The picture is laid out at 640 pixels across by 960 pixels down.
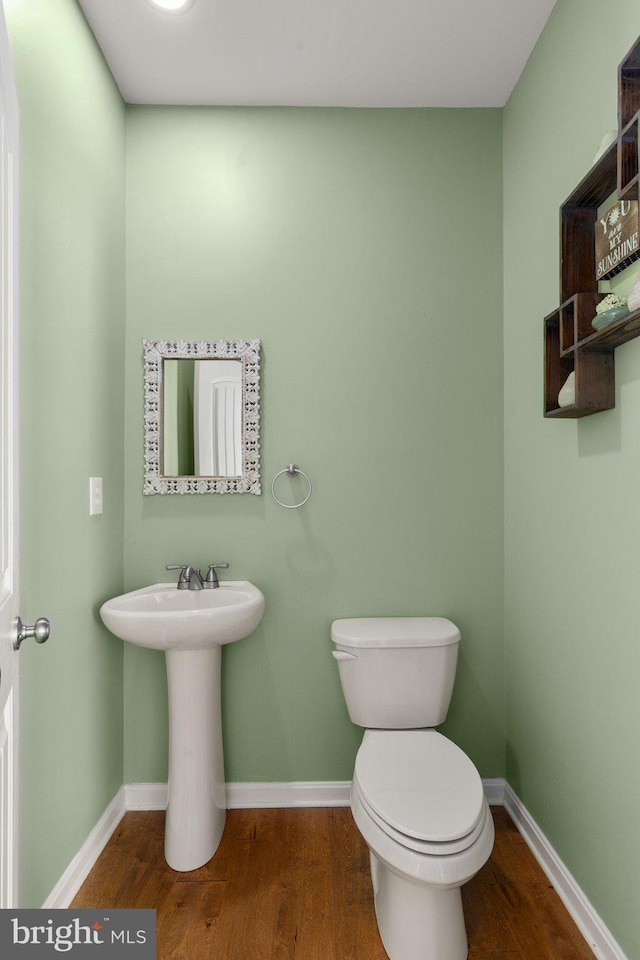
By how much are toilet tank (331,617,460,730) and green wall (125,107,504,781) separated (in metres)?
0.23

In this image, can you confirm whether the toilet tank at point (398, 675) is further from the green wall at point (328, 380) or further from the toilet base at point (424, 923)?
the toilet base at point (424, 923)

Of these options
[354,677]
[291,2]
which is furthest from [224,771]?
[291,2]

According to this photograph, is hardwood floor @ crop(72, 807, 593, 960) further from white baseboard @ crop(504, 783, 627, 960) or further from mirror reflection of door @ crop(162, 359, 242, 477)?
mirror reflection of door @ crop(162, 359, 242, 477)

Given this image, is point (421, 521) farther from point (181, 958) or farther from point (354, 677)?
point (181, 958)

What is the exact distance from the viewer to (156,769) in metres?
2.16

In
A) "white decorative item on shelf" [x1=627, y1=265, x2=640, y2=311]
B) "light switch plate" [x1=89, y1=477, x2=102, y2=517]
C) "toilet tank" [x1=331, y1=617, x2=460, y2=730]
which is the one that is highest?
"white decorative item on shelf" [x1=627, y1=265, x2=640, y2=311]

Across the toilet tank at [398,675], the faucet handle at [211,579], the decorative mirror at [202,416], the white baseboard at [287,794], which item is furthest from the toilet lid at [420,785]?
the decorative mirror at [202,416]

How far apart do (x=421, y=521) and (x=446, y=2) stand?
163cm

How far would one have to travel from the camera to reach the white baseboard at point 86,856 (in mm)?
1583

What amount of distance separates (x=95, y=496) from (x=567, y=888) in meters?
1.80

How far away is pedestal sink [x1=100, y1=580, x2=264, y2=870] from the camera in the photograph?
1720mm

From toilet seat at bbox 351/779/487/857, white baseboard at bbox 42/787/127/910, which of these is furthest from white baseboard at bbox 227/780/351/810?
toilet seat at bbox 351/779/487/857

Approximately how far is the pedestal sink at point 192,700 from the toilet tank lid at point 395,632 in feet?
1.04

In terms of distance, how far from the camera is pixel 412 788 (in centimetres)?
150
